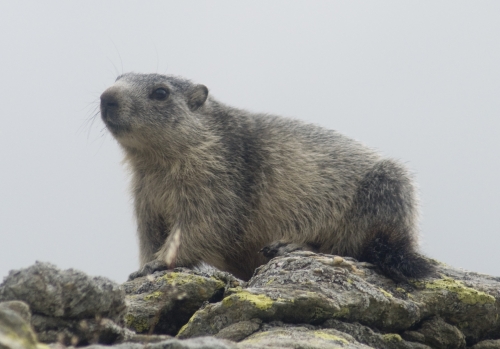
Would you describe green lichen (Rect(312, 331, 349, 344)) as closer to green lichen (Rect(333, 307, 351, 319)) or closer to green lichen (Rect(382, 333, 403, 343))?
green lichen (Rect(333, 307, 351, 319))

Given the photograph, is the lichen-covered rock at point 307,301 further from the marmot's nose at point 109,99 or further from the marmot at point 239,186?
the marmot's nose at point 109,99

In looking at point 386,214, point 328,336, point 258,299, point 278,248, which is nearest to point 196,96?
point 278,248

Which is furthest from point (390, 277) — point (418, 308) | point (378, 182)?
point (378, 182)

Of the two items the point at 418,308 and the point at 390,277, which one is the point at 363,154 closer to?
the point at 390,277

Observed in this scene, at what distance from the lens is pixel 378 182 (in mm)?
8836

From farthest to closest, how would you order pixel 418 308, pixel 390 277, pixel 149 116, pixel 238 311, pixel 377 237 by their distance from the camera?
pixel 149 116, pixel 377 237, pixel 390 277, pixel 418 308, pixel 238 311

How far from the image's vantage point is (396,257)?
22.3 feet

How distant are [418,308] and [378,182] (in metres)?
3.07

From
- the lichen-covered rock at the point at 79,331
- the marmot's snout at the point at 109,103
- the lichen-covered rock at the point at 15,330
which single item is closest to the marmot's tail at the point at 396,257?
the lichen-covered rock at the point at 79,331

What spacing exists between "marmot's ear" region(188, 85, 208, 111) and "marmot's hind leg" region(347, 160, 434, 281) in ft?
9.98

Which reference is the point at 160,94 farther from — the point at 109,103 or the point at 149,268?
the point at 149,268

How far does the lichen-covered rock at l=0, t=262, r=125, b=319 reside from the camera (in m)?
3.79

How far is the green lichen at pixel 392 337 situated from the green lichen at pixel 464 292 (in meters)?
1.09

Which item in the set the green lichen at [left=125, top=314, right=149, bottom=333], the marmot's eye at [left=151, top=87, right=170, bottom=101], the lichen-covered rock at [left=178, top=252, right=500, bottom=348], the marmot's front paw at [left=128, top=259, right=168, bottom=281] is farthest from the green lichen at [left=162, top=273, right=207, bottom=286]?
the marmot's eye at [left=151, top=87, right=170, bottom=101]
